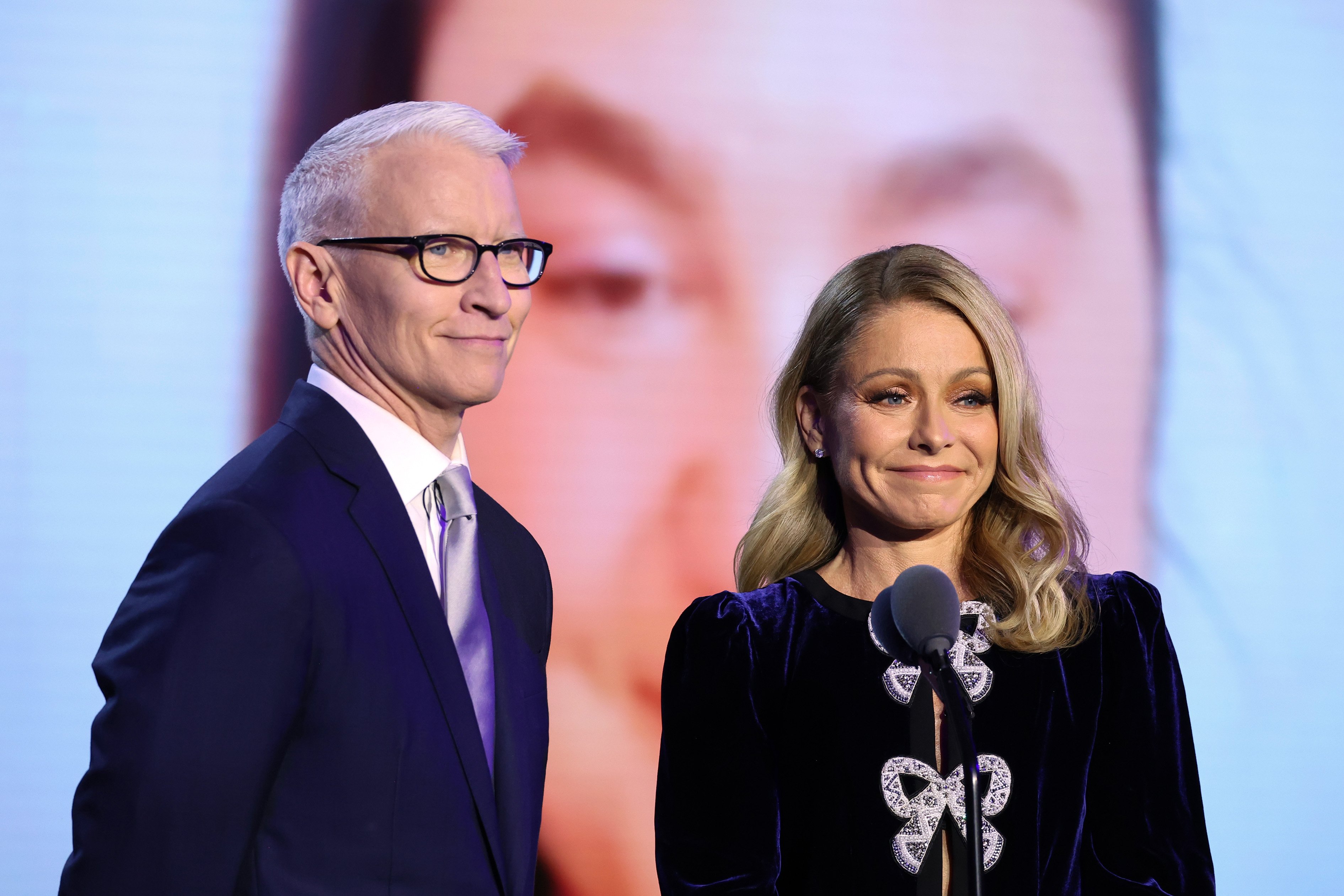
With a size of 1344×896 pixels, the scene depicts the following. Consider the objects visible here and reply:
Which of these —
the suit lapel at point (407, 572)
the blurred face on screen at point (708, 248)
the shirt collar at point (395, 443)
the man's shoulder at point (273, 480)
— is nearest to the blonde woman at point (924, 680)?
the suit lapel at point (407, 572)

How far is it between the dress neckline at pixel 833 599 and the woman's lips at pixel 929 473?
0.81 ft

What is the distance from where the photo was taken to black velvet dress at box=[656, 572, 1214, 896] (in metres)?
1.83

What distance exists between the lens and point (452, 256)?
1595 millimetres

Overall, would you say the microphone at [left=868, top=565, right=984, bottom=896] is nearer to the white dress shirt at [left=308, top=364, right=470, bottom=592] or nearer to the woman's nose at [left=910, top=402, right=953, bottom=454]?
the woman's nose at [left=910, top=402, right=953, bottom=454]

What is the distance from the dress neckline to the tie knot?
0.74 meters

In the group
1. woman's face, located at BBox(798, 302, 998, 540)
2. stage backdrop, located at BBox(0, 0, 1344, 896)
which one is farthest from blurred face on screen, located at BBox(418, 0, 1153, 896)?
woman's face, located at BBox(798, 302, 998, 540)

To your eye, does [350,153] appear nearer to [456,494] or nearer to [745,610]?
[456,494]

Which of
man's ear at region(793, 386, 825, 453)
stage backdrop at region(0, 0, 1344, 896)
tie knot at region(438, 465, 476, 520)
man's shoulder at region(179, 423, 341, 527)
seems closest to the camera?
man's shoulder at region(179, 423, 341, 527)

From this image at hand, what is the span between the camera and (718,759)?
1.97m

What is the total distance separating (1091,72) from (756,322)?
4.17ft

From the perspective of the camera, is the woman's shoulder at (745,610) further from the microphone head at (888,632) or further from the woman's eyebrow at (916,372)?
the microphone head at (888,632)

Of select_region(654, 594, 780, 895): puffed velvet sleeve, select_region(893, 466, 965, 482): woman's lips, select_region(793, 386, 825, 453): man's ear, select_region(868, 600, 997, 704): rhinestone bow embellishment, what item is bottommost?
select_region(654, 594, 780, 895): puffed velvet sleeve

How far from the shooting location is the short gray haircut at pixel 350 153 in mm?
1592

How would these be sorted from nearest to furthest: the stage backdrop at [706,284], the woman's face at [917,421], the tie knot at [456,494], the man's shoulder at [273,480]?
1. the man's shoulder at [273,480]
2. the tie knot at [456,494]
3. the woman's face at [917,421]
4. the stage backdrop at [706,284]
